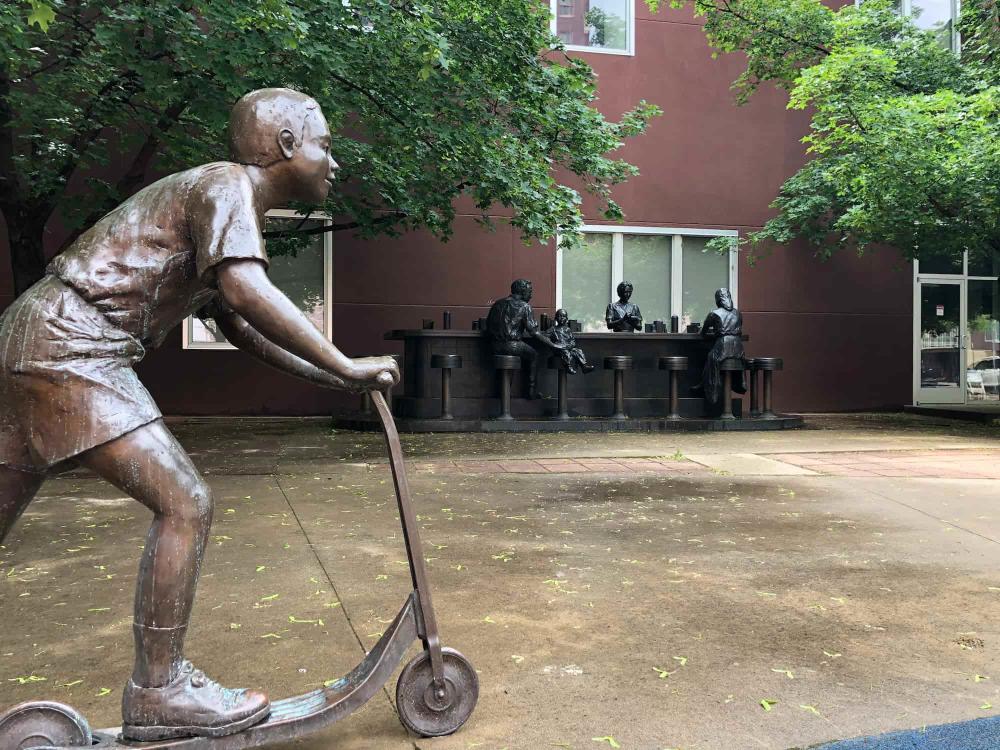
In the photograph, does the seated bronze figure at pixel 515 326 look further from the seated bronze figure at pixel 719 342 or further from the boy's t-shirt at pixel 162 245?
the boy's t-shirt at pixel 162 245

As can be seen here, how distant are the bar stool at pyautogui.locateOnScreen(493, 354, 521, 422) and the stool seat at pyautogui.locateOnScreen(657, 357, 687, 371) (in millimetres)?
2207

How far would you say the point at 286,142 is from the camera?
221cm

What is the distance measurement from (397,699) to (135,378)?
111 cm

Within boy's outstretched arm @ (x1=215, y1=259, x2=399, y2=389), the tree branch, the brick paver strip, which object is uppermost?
the tree branch

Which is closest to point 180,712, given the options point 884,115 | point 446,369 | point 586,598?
point 586,598

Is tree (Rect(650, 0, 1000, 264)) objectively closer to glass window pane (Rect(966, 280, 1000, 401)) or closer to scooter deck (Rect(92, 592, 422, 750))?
glass window pane (Rect(966, 280, 1000, 401))

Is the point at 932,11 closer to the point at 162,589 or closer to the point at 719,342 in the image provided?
the point at 719,342

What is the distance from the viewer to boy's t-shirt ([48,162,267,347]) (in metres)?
Answer: 2.06

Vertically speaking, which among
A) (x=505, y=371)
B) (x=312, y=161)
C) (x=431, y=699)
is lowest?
(x=431, y=699)

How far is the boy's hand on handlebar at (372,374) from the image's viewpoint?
2.18 meters

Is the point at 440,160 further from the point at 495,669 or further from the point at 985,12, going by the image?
the point at 985,12

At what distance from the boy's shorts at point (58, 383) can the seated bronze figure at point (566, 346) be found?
424 inches

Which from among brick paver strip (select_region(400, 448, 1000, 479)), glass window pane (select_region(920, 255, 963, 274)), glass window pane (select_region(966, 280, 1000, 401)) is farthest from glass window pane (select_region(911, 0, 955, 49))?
brick paver strip (select_region(400, 448, 1000, 479))

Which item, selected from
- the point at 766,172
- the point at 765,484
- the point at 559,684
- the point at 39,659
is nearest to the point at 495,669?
the point at 559,684
